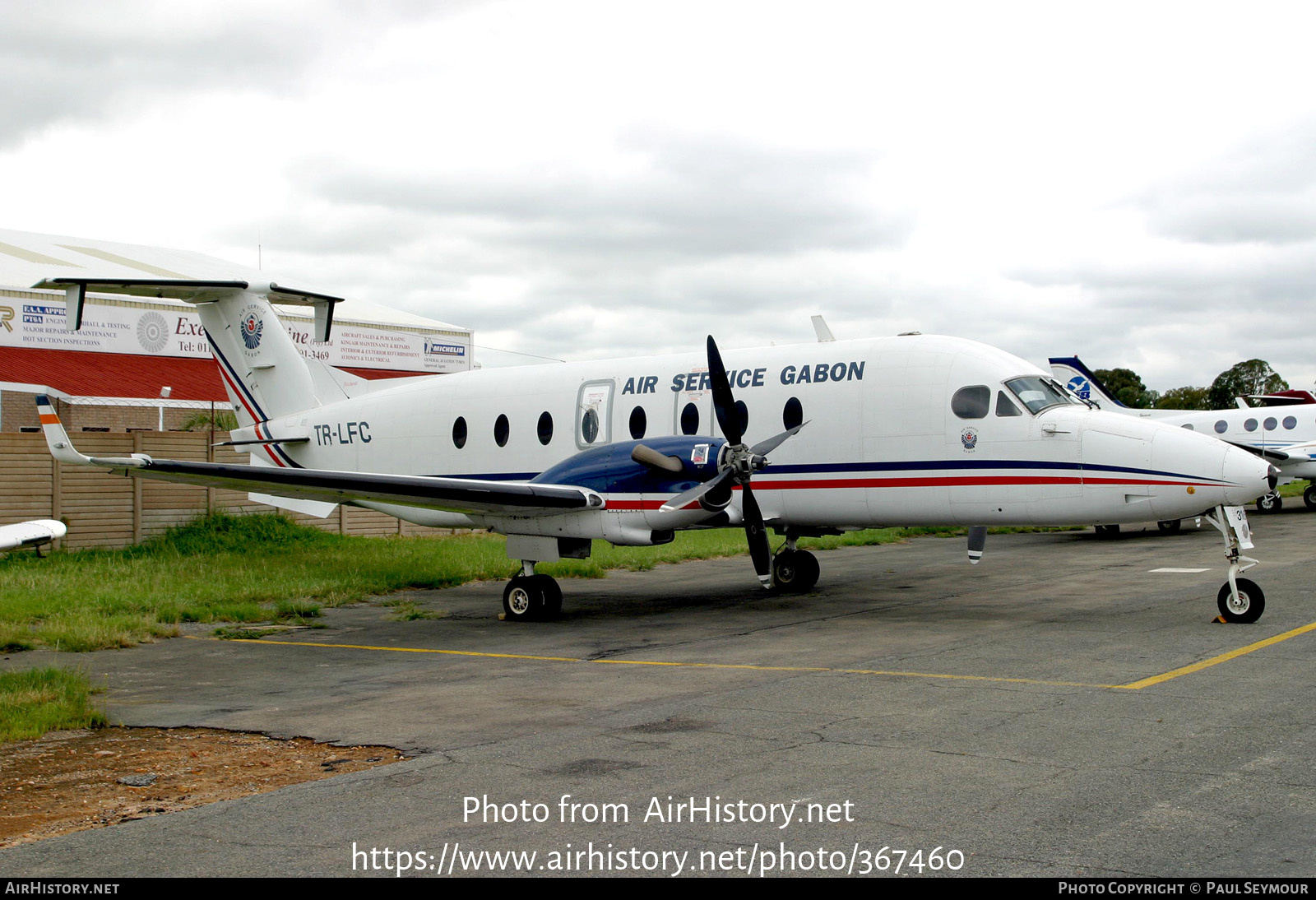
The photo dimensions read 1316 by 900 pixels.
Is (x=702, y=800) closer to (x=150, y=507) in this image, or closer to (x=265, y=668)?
(x=265, y=668)

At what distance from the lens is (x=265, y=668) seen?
37.2 ft

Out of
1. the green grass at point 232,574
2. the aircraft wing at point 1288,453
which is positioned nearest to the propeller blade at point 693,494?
the green grass at point 232,574

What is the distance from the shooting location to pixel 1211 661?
9914 millimetres

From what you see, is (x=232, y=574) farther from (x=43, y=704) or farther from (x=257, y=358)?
(x=43, y=704)

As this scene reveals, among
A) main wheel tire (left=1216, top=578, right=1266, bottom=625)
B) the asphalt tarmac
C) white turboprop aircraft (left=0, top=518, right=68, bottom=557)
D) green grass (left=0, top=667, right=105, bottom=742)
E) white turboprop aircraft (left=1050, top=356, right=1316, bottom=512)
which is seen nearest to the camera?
the asphalt tarmac

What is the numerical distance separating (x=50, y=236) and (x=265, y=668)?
47300 millimetres

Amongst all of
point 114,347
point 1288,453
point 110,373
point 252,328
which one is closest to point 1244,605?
point 252,328

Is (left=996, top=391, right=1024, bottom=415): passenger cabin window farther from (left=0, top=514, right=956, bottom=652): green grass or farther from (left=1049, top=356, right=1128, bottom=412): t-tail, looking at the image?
(left=1049, top=356, right=1128, bottom=412): t-tail

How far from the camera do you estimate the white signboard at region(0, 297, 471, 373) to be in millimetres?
37562

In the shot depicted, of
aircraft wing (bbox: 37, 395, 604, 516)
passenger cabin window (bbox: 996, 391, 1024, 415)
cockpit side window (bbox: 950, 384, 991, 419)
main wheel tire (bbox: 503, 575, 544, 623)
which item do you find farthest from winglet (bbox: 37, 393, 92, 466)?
passenger cabin window (bbox: 996, 391, 1024, 415)

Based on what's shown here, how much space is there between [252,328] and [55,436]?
757 cm

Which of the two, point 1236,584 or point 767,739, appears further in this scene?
point 1236,584

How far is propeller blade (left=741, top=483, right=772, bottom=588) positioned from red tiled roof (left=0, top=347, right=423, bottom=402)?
27532 millimetres
